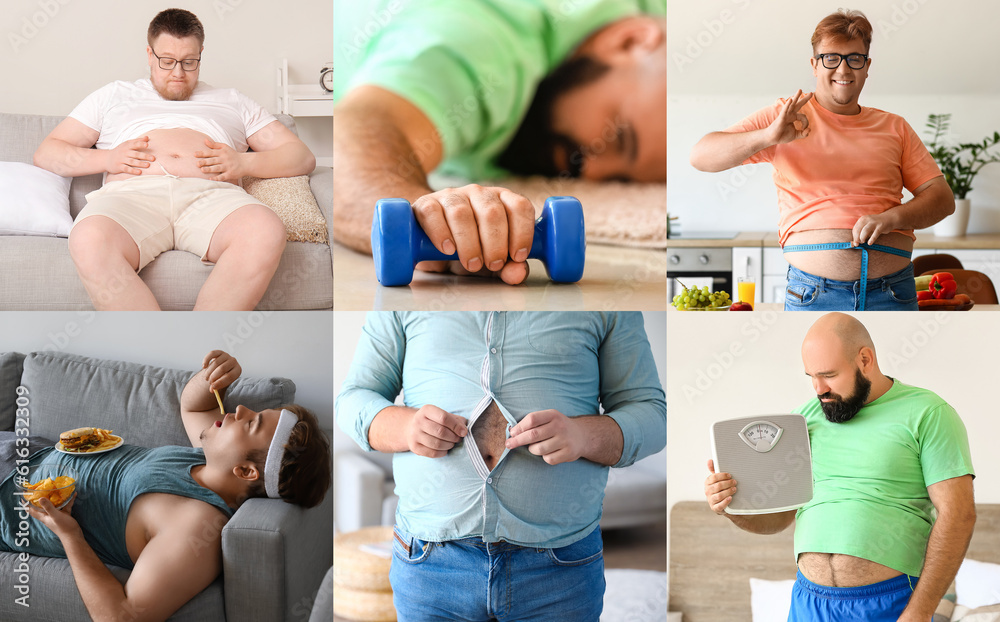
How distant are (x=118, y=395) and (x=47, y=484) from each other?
0.62ft

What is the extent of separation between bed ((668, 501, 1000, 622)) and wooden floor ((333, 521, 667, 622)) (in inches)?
0.9

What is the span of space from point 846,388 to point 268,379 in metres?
0.95

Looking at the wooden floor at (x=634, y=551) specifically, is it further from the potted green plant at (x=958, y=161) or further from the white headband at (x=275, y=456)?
the potted green plant at (x=958, y=161)

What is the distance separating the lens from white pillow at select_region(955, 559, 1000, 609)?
44.0 inches

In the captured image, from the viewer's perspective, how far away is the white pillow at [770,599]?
1.15 meters

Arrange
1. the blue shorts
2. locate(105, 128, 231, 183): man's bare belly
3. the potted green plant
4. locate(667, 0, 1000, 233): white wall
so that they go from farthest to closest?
1. the potted green plant
2. locate(667, 0, 1000, 233): white wall
3. locate(105, 128, 231, 183): man's bare belly
4. the blue shorts

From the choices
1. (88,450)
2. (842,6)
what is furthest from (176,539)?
(842,6)

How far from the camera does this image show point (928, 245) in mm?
2223

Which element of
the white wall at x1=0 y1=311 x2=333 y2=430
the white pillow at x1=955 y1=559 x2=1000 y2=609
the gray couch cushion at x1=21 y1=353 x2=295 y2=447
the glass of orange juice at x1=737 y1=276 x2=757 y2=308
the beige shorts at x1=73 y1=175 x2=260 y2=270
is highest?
the beige shorts at x1=73 y1=175 x2=260 y2=270

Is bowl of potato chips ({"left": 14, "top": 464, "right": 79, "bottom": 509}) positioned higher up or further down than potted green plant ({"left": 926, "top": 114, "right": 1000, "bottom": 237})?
further down

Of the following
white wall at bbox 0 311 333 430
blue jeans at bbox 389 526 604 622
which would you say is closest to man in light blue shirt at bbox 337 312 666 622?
blue jeans at bbox 389 526 604 622

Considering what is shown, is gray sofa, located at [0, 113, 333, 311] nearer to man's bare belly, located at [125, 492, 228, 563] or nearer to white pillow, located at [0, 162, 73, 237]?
white pillow, located at [0, 162, 73, 237]

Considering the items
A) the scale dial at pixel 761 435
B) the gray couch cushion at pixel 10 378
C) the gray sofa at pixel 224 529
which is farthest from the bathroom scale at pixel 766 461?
the gray couch cushion at pixel 10 378

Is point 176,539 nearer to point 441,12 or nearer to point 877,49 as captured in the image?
point 441,12
